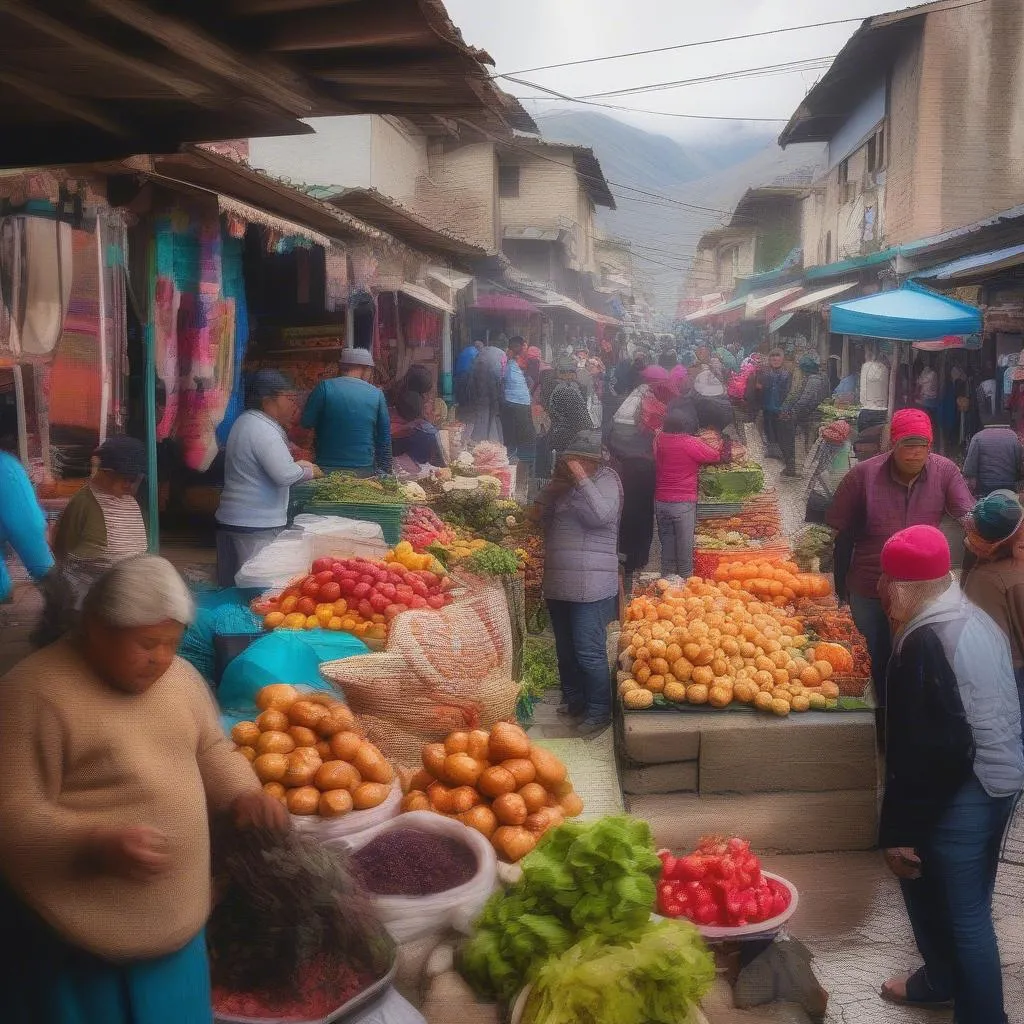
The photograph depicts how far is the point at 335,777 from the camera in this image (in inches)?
153

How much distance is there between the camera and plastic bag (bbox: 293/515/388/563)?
6739 millimetres

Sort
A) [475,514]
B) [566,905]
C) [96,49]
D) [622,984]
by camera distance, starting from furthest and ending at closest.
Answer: [475,514]
[566,905]
[622,984]
[96,49]

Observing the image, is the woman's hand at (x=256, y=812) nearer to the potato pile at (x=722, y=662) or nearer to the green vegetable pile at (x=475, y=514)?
the potato pile at (x=722, y=662)

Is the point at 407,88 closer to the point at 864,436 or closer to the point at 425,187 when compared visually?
the point at 864,436

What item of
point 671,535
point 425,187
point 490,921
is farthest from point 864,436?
point 425,187

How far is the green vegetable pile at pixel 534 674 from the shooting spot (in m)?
6.72

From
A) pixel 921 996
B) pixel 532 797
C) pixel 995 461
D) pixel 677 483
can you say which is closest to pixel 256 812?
pixel 532 797

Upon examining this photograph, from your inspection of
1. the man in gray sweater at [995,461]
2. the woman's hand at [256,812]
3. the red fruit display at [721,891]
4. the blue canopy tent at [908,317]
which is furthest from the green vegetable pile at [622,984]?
the blue canopy tent at [908,317]

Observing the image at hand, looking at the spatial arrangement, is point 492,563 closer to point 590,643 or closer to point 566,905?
point 590,643

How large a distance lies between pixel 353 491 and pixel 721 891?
4.75 meters

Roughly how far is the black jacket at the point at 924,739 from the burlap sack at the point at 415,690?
6.31ft

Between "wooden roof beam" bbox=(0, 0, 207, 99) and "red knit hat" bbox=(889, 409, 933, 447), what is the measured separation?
4.24m

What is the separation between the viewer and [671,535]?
8.84 meters

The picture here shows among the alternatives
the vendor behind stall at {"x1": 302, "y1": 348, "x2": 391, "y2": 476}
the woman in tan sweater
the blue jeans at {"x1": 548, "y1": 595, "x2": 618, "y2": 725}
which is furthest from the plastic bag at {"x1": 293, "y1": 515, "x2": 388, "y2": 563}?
the woman in tan sweater
